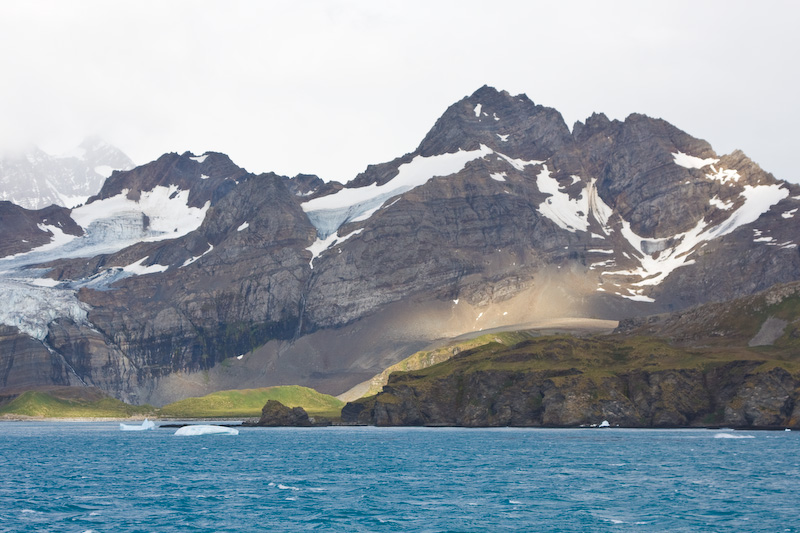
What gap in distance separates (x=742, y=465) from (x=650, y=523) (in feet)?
187

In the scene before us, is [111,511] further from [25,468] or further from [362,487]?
[25,468]

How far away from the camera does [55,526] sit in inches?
3196

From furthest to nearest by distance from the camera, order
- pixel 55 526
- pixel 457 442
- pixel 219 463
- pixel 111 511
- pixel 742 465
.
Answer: pixel 457 442 → pixel 219 463 → pixel 742 465 → pixel 111 511 → pixel 55 526

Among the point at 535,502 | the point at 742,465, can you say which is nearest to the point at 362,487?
the point at 535,502

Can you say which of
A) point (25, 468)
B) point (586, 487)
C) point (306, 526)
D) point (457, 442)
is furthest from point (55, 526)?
point (457, 442)

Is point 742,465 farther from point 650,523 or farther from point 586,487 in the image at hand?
point 650,523

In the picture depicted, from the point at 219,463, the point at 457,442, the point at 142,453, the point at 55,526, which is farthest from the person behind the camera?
the point at 457,442

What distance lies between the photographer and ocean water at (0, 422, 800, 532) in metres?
84.1

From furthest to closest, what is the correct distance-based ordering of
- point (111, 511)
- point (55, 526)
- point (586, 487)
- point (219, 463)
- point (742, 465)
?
1. point (219, 463)
2. point (742, 465)
3. point (586, 487)
4. point (111, 511)
5. point (55, 526)

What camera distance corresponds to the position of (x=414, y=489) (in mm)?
109250

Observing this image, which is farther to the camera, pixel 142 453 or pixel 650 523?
pixel 142 453

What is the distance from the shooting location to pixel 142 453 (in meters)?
175

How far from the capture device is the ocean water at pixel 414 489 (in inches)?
3312

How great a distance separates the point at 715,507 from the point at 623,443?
92044mm
